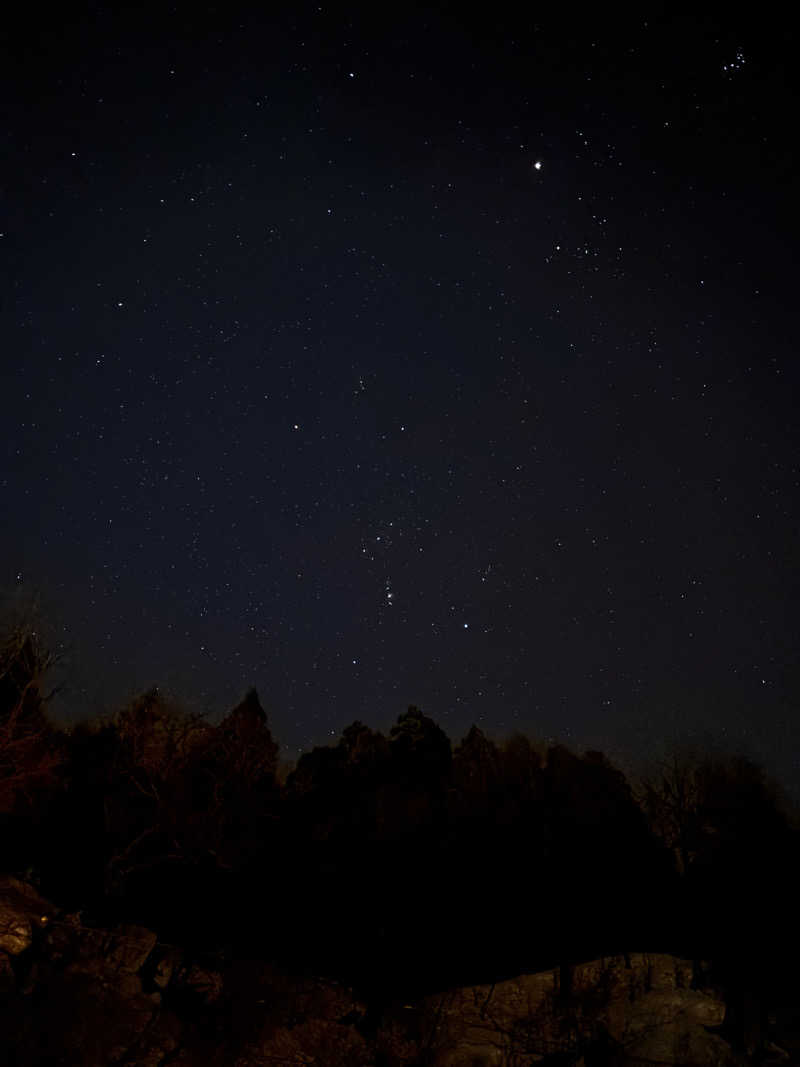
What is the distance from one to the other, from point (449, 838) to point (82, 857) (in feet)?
34.7

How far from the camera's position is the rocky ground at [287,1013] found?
14531mm

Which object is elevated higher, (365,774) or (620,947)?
(365,774)

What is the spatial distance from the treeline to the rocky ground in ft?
3.66

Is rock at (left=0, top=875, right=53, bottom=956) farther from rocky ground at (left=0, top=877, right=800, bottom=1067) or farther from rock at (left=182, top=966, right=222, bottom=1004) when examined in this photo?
rock at (left=182, top=966, right=222, bottom=1004)

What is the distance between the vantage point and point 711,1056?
50.2 ft

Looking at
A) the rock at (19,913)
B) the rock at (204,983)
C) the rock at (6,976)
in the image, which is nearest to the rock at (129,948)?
the rock at (204,983)

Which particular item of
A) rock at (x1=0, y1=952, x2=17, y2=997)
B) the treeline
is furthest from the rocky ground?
the treeline

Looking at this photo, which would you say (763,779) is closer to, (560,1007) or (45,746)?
(560,1007)

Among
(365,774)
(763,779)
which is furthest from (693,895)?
(365,774)

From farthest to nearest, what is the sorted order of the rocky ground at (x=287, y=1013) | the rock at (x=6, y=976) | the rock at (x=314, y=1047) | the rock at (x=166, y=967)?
the rock at (x=166, y=967) < the rock at (x=314, y=1047) < the rocky ground at (x=287, y=1013) < the rock at (x=6, y=976)

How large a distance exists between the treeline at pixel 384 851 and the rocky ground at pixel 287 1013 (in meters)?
1.11

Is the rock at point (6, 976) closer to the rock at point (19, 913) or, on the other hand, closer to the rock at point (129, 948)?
the rock at point (19, 913)

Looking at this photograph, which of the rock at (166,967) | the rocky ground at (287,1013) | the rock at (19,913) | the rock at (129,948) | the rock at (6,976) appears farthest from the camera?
the rock at (166,967)

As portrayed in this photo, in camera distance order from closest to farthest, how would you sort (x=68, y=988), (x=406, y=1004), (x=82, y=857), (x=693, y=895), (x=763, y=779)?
(x=68, y=988) → (x=406, y=1004) → (x=82, y=857) → (x=693, y=895) → (x=763, y=779)
